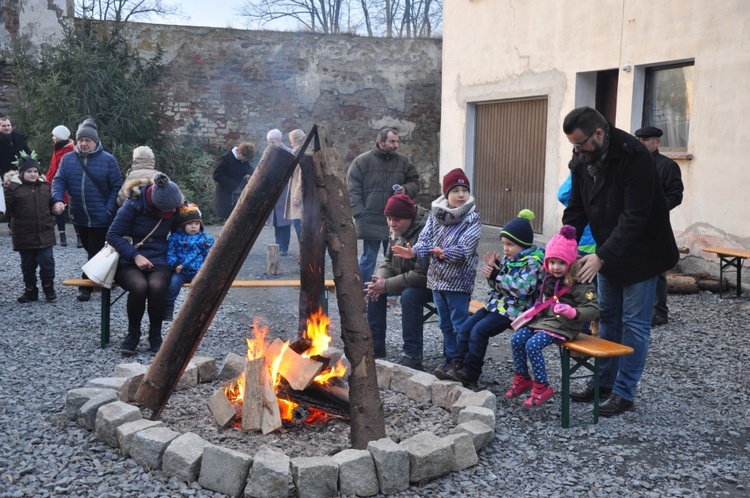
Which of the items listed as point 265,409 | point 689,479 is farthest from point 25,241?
point 689,479

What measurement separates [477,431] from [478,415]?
0.21 metres

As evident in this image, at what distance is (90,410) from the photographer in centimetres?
438

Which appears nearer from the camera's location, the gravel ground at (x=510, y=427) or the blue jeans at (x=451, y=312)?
the gravel ground at (x=510, y=427)

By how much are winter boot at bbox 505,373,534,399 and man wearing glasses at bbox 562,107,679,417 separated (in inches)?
19.9

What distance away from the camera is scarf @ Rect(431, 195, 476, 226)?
219 inches

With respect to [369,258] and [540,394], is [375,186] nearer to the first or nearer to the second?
[369,258]

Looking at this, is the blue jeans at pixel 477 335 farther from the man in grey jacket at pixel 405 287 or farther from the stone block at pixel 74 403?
the stone block at pixel 74 403

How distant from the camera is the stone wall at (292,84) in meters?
15.5

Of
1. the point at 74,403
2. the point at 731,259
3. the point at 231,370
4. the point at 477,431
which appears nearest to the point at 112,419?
the point at 74,403

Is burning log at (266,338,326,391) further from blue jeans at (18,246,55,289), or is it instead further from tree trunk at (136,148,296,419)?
blue jeans at (18,246,55,289)

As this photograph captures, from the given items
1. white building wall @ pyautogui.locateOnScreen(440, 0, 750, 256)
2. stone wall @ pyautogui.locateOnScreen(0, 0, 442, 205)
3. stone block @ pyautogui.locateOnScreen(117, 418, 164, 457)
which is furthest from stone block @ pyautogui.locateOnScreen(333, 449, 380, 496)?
stone wall @ pyautogui.locateOnScreen(0, 0, 442, 205)

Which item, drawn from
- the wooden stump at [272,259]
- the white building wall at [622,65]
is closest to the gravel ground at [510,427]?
the wooden stump at [272,259]

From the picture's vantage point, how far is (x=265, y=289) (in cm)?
900

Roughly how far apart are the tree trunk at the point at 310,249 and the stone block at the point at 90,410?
125cm
